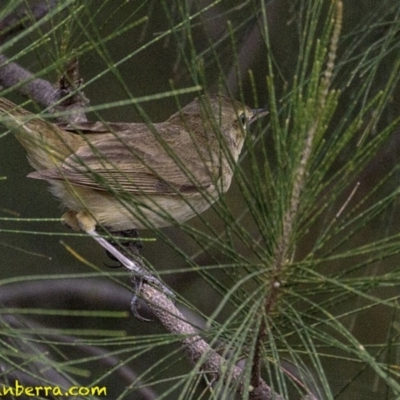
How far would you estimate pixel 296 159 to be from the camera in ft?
5.24

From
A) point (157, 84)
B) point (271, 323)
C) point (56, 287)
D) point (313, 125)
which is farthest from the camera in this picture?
point (157, 84)

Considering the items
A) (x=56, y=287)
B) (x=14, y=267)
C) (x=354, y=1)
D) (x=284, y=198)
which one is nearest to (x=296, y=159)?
(x=284, y=198)

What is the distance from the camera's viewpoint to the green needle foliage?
171 centimetres

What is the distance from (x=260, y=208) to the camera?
1.74 m

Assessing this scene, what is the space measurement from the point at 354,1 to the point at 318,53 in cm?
220

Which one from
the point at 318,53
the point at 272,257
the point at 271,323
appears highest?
the point at 318,53

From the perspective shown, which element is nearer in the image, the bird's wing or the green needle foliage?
the green needle foliage

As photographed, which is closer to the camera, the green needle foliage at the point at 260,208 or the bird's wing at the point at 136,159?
the green needle foliage at the point at 260,208

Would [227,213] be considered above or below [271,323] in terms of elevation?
above

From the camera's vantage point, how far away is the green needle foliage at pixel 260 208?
5.61ft

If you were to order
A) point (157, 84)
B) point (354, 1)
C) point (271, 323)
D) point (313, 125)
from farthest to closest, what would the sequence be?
point (157, 84) → point (354, 1) → point (271, 323) → point (313, 125)

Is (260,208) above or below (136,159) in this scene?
below

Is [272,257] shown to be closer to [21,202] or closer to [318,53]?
[318,53]

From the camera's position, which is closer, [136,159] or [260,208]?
[260,208]
